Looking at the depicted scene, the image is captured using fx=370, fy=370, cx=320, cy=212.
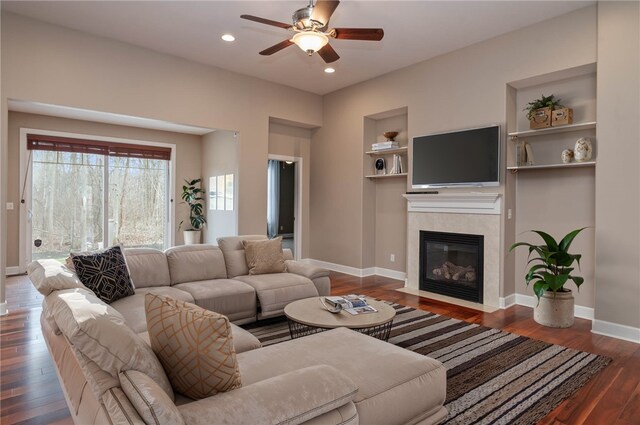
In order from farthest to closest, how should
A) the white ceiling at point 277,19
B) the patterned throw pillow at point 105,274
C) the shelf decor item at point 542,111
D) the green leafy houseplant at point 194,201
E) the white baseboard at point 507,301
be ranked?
the green leafy houseplant at point 194,201 < the white baseboard at point 507,301 < the shelf decor item at point 542,111 < the white ceiling at point 277,19 < the patterned throw pillow at point 105,274

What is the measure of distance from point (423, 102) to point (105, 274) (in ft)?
14.6

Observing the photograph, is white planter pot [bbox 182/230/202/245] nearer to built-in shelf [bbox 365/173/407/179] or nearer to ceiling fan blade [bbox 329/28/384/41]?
built-in shelf [bbox 365/173/407/179]

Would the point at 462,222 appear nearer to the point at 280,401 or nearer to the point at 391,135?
the point at 391,135

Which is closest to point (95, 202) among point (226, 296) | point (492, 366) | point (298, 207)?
point (298, 207)

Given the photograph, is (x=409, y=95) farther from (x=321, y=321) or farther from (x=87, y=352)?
(x=87, y=352)

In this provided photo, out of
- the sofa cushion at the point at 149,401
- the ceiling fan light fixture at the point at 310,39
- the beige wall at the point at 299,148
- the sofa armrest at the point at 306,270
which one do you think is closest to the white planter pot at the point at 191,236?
the beige wall at the point at 299,148

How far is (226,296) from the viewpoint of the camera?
3.39 meters

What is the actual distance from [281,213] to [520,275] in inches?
234

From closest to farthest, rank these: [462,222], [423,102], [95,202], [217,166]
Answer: [462,222], [423,102], [95,202], [217,166]

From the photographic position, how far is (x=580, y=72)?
402 centimetres

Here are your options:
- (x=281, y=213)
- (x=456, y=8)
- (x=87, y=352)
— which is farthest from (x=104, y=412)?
(x=281, y=213)

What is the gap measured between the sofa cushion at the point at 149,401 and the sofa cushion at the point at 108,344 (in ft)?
0.20

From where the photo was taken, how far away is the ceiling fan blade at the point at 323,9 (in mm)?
2854

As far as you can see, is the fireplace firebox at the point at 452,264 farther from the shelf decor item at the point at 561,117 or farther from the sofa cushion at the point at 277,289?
the sofa cushion at the point at 277,289
